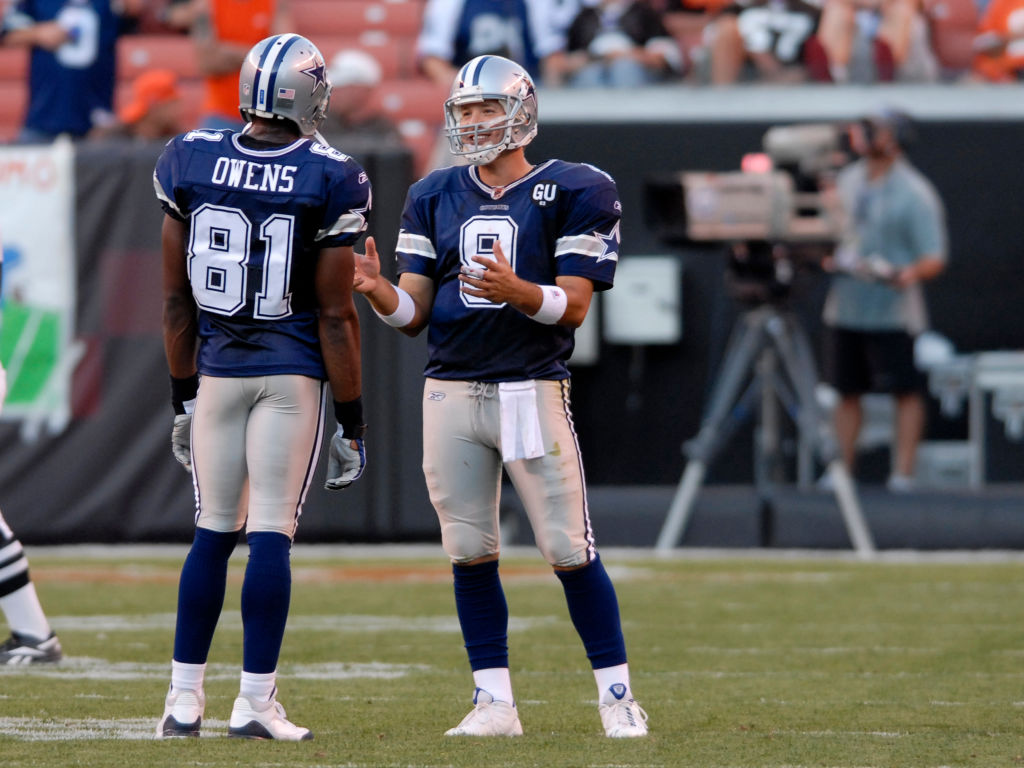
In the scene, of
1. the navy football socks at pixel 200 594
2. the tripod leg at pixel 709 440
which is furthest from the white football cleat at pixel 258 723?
the tripod leg at pixel 709 440

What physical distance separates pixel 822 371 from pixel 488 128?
6.40m

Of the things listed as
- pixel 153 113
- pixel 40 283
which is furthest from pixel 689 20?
pixel 40 283

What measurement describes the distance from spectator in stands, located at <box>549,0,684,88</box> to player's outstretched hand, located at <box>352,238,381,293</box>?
21.2ft

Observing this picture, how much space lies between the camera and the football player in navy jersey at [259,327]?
4266 millimetres

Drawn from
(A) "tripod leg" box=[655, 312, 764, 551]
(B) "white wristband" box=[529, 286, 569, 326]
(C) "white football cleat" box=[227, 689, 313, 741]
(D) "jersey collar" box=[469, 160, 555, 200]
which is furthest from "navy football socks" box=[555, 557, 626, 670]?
(A) "tripod leg" box=[655, 312, 764, 551]

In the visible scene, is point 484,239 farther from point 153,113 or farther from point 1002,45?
point 1002,45

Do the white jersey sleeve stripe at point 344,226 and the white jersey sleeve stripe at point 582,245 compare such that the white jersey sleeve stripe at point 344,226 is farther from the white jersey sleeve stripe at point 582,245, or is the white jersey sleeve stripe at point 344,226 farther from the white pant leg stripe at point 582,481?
the white pant leg stripe at point 582,481

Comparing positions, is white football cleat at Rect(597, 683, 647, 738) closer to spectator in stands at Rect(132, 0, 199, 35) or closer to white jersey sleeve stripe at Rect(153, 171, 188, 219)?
white jersey sleeve stripe at Rect(153, 171, 188, 219)

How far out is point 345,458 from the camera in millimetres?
4477

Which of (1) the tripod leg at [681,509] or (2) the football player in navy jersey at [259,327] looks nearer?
(2) the football player in navy jersey at [259,327]

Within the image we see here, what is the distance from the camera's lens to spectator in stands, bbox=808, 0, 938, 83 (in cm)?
1072

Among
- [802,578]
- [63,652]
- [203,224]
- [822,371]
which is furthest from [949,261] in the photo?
[203,224]

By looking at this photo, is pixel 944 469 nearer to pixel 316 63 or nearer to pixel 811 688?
pixel 811 688

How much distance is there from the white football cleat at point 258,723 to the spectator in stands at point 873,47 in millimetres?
7232
